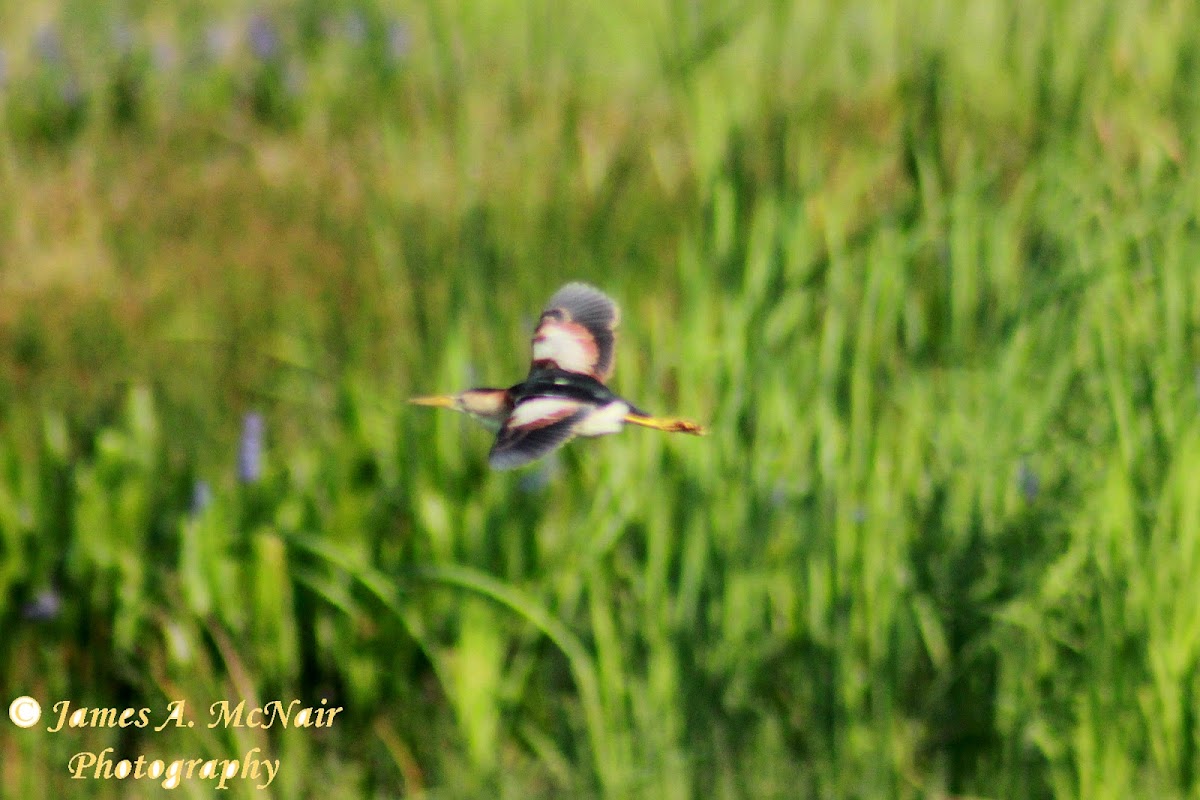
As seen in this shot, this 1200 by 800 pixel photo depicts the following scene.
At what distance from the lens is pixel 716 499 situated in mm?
2189

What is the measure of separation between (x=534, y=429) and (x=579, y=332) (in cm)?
22

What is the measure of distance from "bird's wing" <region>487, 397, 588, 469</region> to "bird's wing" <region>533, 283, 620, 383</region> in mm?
118

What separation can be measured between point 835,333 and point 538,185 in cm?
54

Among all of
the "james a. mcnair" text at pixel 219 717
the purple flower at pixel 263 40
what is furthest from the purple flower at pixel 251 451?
the purple flower at pixel 263 40

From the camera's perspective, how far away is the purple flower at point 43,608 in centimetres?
273

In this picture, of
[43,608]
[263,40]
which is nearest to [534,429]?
[43,608]

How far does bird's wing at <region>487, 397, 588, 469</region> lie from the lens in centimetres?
96

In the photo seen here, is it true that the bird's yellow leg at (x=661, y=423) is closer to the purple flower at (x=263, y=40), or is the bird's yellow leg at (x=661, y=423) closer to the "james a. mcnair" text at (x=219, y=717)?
the "james a. mcnair" text at (x=219, y=717)

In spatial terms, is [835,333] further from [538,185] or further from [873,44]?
[873,44]

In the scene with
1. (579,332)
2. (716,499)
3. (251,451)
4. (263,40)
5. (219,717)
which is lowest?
(219,717)

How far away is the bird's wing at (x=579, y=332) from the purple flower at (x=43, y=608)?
184cm

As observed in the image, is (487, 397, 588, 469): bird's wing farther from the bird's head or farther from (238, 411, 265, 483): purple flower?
(238, 411, 265, 483): purple flower

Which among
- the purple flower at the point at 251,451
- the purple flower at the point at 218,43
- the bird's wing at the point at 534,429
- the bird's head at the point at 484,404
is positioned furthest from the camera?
the purple flower at the point at 218,43

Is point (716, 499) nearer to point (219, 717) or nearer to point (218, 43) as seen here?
point (219, 717)
